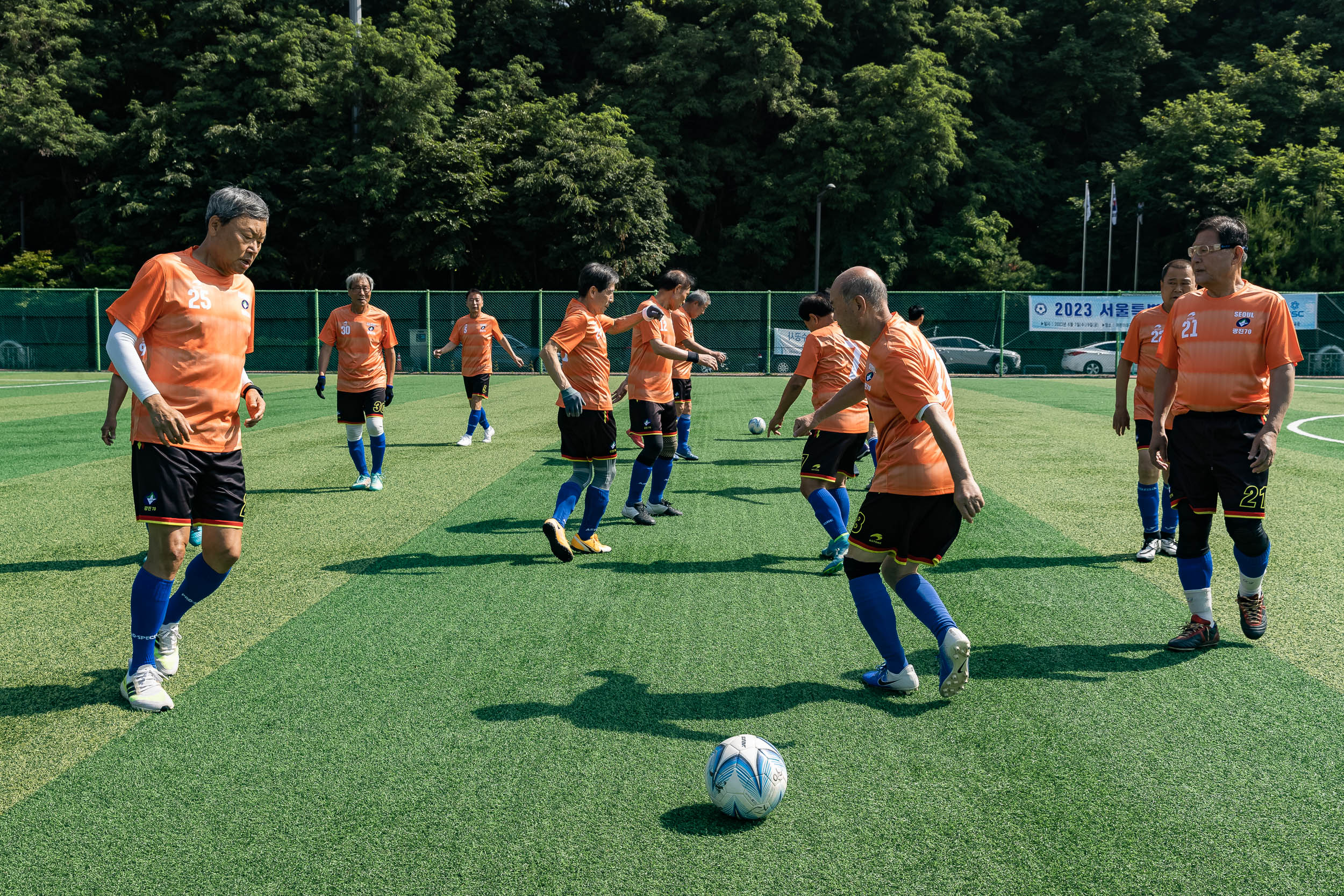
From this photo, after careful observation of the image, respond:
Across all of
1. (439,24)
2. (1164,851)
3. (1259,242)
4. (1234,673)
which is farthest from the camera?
(439,24)

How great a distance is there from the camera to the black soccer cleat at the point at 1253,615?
4.74 metres

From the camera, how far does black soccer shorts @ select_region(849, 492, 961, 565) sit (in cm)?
388

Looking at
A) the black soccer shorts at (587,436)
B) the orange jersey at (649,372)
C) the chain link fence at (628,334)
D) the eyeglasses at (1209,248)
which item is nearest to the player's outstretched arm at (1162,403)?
the eyeglasses at (1209,248)

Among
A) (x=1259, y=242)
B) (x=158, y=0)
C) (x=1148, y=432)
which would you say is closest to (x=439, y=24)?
(x=158, y=0)

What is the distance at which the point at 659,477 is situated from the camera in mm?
8234

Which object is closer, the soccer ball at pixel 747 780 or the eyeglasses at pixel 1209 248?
the soccer ball at pixel 747 780

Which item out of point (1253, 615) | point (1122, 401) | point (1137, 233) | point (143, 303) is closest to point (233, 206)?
point (143, 303)

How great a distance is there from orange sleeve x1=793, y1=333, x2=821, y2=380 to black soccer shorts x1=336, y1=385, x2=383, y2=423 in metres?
4.47

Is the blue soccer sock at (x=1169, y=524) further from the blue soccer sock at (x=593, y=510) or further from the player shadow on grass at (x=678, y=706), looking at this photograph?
the blue soccer sock at (x=593, y=510)

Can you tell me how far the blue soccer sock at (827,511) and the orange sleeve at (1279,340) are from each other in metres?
2.75

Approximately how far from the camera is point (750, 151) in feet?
141

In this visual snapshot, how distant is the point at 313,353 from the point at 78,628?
27907 mm

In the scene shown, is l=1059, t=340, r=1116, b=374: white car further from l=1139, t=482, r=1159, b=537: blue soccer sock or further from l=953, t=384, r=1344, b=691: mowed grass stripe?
l=1139, t=482, r=1159, b=537: blue soccer sock

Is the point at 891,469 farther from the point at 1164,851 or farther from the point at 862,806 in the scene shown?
the point at 1164,851
